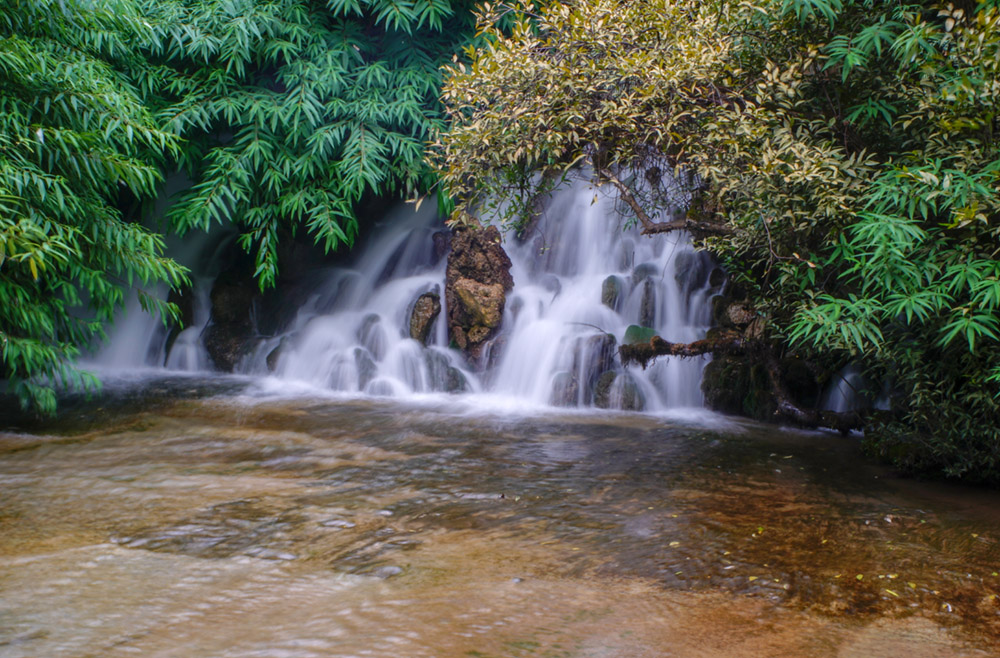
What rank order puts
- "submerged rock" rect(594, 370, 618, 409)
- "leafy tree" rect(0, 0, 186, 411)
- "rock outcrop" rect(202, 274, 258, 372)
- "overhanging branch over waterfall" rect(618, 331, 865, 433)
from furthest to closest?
1. "rock outcrop" rect(202, 274, 258, 372)
2. "submerged rock" rect(594, 370, 618, 409)
3. "overhanging branch over waterfall" rect(618, 331, 865, 433)
4. "leafy tree" rect(0, 0, 186, 411)

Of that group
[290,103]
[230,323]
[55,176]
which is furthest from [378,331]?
[55,176]

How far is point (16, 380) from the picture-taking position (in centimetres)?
739

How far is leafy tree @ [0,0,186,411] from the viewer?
659 centimetres

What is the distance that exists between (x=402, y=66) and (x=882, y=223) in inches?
338

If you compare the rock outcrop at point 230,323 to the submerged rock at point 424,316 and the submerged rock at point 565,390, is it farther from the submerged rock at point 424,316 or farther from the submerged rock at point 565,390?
the submerged rock at point 565,390

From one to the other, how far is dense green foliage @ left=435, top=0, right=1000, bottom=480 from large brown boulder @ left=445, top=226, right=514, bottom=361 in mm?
3526

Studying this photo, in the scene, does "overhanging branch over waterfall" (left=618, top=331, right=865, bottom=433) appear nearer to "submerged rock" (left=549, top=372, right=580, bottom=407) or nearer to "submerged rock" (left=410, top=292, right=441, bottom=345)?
"submerged rock" (left=549, top=372, right=580, bottom=407)

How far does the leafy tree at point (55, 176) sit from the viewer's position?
260 inches

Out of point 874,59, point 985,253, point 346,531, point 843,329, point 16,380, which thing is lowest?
point 346,531

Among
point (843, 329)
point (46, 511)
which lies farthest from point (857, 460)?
point (46, 511)

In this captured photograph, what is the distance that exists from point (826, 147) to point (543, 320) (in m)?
5.45

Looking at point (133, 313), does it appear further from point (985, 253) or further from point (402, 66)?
point (985, 253)

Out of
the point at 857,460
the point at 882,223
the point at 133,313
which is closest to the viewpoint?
the point at 882,223

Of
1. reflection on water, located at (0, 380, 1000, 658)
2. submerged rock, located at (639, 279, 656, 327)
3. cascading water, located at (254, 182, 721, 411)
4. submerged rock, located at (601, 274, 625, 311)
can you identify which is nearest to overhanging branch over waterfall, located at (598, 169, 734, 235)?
reflection on water, located at (0, 380, 1000, 658)
